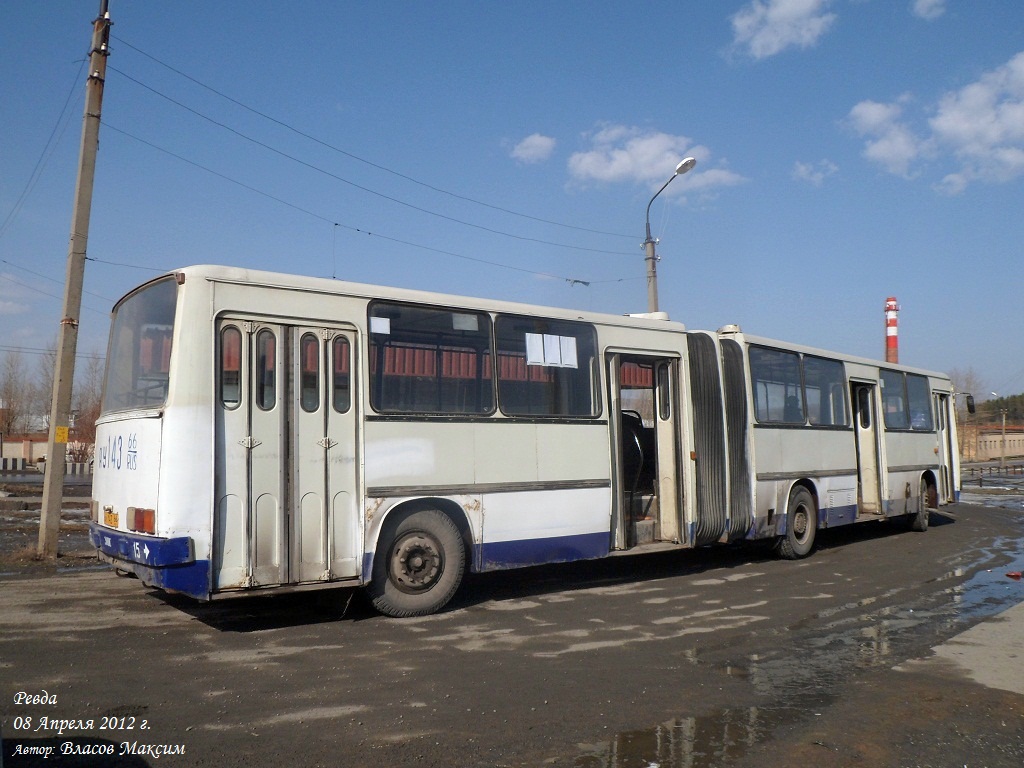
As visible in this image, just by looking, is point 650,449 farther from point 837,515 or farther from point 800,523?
point 837,515

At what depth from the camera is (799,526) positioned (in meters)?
13.1

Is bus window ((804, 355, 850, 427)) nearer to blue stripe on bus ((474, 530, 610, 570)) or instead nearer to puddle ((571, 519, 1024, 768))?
puddle ((571, 519, 1024, 768))

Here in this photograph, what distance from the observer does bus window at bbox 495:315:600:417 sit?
29.3 ft

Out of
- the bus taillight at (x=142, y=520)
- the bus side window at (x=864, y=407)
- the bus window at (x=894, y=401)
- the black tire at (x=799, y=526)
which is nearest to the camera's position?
the bus taillight at (x=142, y=520)

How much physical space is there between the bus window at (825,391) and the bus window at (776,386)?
0.35 m

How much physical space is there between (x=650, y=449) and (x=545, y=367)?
2.65m

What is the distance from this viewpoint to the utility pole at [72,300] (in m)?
11.2

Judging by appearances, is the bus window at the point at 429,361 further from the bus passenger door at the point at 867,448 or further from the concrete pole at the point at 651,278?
the concrete pole at the point at 651,278

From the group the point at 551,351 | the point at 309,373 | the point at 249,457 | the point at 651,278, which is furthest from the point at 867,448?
the point at 249,457

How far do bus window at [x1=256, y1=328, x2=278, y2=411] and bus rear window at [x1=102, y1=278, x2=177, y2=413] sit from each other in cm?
72

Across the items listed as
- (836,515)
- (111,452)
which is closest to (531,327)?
(111,452)

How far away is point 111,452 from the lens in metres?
7.74

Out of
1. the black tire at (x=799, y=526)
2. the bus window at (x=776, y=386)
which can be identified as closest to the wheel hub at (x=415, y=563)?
the bus window at (x=776, y=386)

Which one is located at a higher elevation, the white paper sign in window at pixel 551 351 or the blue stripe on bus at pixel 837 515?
the white paper sign in window at pixel 551 351
